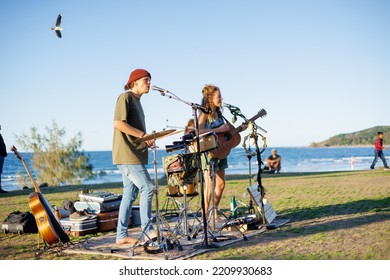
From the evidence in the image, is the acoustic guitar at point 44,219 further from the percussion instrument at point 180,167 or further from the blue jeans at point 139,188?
the percussion instrument at point 180,167

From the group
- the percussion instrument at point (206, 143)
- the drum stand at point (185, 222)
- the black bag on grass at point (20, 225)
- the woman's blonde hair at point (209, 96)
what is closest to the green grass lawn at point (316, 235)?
the black bag on grass at point (20, 225)

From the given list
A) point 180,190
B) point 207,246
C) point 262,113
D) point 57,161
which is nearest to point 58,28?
point 180,190

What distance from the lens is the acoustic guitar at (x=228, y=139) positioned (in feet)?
20.0

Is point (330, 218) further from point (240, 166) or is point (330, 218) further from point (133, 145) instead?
point (240, 166)

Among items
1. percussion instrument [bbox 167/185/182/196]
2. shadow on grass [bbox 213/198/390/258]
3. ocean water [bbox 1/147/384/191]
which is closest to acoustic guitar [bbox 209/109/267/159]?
percussion instrument [bbox 167/185/182/196]

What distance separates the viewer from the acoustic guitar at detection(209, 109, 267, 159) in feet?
20.0

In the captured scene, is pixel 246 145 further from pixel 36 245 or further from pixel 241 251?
pixel 36 245

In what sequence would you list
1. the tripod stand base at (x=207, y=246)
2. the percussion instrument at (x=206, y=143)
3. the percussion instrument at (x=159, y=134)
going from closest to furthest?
the percussion instrument at (x=159, y=134) → the tripod stand base at (x=207, y=246) → the percussion instrument at (x=206, y=143)

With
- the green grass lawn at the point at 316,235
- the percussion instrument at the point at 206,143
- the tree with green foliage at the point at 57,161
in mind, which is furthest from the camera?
the tree with green foliage at the point at 57,161

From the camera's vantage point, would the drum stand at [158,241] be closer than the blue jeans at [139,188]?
Yes

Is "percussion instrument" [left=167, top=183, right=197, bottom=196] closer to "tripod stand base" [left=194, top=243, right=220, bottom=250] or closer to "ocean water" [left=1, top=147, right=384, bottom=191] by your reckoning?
"tripod stand base" [left=194, top=243, right=220, bottom=250]
